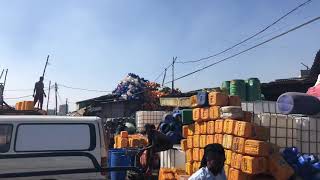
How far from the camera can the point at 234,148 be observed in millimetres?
10289

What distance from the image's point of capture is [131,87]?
3148 cm

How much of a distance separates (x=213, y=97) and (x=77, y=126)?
387cm

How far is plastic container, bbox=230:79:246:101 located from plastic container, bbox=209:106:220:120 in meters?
5.58

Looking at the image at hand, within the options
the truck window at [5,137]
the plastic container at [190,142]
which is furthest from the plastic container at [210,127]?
the truck window at [5,137]

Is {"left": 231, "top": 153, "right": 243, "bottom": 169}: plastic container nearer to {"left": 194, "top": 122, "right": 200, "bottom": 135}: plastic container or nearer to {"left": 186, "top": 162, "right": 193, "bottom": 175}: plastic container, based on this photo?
{"left": 194, "top": 122, "right": 200, "bottom": 135}: plastic container

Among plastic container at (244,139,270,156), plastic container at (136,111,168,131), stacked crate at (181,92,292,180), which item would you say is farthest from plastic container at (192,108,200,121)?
plastic container at (136,111,168,131)

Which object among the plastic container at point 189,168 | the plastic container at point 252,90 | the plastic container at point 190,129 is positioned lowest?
the plastic container at point 189,168

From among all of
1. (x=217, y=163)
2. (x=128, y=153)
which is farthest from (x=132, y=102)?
(x=217, y=163)

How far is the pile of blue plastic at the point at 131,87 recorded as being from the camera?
3086 cm

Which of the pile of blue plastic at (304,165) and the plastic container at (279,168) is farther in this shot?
the pile of blue plastic at (304,165)

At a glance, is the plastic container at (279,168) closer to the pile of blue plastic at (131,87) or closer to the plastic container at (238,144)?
the plastic container at (238,144)

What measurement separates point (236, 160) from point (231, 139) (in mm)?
492

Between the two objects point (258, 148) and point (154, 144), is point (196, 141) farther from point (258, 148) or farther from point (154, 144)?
point (258, 148)

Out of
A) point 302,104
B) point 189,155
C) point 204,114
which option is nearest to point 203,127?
point 204,114
